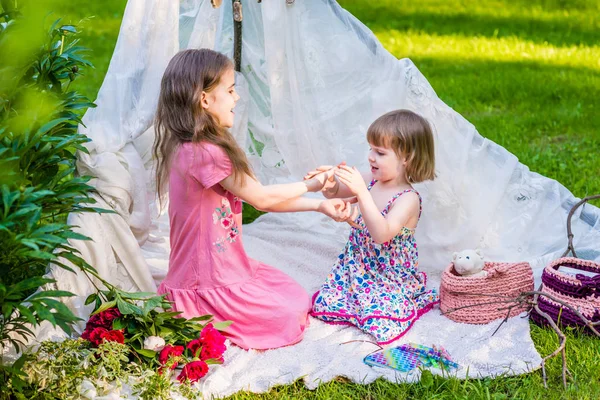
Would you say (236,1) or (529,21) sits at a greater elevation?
(236,1)

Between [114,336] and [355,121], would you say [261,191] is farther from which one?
[355,121]

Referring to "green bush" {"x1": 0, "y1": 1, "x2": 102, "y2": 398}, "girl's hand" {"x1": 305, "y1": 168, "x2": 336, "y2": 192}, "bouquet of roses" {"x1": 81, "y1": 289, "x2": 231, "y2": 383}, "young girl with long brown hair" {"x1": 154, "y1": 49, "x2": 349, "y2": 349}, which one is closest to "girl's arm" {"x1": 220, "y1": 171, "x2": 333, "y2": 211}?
"young girl with long brown hair" {"x1": 154, "y1": 49, "x2": 349, "y2": 349}

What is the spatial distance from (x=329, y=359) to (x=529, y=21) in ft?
22.5

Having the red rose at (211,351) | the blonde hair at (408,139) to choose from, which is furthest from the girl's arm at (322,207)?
the red rose at (211,351)

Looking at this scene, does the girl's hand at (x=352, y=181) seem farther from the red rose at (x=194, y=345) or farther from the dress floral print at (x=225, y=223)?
the red rose at (x=194, y=345)

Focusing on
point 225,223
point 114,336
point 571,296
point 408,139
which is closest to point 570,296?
point 571,296

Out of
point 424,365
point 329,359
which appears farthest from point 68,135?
point 424,365

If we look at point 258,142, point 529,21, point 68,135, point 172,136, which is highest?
point 68,135

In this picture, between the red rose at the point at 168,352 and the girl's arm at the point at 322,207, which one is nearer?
the red rose at the point at 168,352

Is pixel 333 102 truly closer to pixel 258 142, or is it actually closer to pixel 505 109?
pixel 258 142

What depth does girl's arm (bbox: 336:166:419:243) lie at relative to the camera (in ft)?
10.8

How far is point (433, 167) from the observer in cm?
359

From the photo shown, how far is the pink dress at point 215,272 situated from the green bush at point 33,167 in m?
0.49

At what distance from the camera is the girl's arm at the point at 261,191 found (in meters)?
3.19
